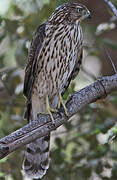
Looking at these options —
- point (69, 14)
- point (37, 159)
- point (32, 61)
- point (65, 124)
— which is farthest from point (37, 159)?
point (69, 14)

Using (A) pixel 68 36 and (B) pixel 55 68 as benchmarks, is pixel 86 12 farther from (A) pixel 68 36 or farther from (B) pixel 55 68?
(B) pixel 55 68

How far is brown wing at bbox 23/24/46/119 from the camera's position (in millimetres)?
3699

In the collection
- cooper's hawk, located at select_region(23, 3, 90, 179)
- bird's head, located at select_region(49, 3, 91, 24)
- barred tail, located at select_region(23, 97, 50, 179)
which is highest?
bird's head, located at select_region(49, 3, 91, 24)

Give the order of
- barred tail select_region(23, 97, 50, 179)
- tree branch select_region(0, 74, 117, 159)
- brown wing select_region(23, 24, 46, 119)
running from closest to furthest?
tree branch select_region(0, 74, 117, 159), brown wing select_region(23, 24, 46, 119), barred tail select_region(23, 97, 50, 179)

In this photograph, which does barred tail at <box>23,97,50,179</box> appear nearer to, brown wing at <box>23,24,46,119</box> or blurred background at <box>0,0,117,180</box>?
blurred background at <box>0,0,117,180</box>

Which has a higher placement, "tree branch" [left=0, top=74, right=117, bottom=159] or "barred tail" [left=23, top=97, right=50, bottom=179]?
"tree branch" [left=0, top=74, right=117, bottom=159]

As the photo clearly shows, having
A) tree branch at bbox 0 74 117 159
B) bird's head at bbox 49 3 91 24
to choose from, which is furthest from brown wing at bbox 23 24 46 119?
tree branch at bbox 0 74 117 159

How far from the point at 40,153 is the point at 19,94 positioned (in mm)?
666

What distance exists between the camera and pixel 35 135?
9.62ft

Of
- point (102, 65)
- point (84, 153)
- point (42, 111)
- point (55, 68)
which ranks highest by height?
point (55, 68)

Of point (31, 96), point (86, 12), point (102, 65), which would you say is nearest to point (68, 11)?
point (86, 12)

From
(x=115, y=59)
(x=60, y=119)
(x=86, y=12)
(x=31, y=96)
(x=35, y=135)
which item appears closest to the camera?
(x=35, y=135)

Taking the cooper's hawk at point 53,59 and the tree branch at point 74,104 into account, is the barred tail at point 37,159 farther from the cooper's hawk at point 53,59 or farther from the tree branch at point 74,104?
the tree branch at point 74,104

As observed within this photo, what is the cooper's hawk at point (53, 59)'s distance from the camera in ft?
12.1
